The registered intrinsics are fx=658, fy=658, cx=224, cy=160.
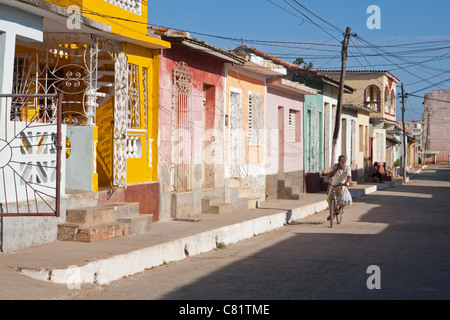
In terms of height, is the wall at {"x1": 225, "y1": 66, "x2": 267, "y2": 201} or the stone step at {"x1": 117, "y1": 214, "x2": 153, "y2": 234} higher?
the wall at {"x1": 225, "y1": 66, "x2": 267, "y2": 201}

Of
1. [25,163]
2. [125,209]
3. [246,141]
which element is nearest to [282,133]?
[246,141]

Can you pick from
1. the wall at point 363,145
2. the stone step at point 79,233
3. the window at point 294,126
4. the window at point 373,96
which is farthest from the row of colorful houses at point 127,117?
the window at point 373,96

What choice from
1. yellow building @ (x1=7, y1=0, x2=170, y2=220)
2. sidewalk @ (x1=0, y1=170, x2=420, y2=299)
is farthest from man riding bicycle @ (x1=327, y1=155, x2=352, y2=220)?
yellow building @ (x1=7, y1=0, x2=170, y2=220)

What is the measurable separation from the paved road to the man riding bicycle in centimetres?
83

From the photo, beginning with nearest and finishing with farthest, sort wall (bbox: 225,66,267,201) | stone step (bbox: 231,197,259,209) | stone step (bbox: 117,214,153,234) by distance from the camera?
1. stone step (bbox: 117,214,153,234)
2. stone step (bbox: 231,197,259,209)
3. wall (bbox: 225,66,267,201)

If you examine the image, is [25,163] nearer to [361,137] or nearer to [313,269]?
[313,269]

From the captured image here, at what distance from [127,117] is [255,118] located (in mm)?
7751

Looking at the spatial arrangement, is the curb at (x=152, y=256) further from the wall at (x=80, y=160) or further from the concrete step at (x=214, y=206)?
the wall at (x=80, y=160)

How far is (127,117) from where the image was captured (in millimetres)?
12289

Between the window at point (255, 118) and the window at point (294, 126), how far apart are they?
12.4 ft

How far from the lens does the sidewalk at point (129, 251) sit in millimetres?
7648

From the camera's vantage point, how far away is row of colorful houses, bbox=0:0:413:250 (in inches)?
363

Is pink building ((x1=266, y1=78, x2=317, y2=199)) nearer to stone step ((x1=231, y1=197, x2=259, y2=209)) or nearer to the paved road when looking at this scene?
stone step ((x1=231, y1=197, x2=259, y2=209))
